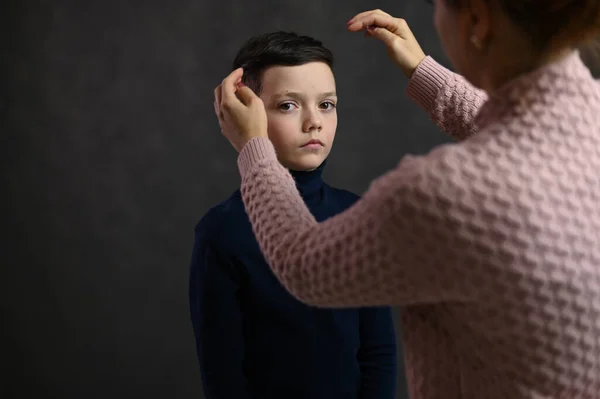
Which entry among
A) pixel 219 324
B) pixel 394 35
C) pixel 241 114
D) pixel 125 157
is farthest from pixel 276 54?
pixel 125 157

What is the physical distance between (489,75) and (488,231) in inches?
6.7

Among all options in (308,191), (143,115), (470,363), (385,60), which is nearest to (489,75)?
(470,363)

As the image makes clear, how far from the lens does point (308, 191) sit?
3.96 feet

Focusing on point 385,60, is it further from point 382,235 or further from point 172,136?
point 382,235

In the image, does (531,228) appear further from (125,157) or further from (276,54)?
(125,157)

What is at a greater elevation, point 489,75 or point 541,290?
point 489,75

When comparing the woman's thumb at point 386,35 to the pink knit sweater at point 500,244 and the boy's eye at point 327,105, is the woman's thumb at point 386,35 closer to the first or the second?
the boy's eye at point 327,105

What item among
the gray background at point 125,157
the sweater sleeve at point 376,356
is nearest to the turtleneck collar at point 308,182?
the sweater sleeve at point 376,356

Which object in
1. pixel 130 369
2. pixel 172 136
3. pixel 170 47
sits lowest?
pixel 130 369

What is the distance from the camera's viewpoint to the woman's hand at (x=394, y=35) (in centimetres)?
116

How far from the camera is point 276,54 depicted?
1165 millimetres

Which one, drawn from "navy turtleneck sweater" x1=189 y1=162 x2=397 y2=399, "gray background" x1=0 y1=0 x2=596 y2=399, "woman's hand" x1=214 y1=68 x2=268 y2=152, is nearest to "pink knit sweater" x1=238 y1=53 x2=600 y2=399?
"woman's hand" x1=214 y1=68 x2=268 y2=152

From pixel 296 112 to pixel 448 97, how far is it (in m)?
0.25

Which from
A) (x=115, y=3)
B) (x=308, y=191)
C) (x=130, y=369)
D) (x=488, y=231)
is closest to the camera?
(x=488, y=231)
